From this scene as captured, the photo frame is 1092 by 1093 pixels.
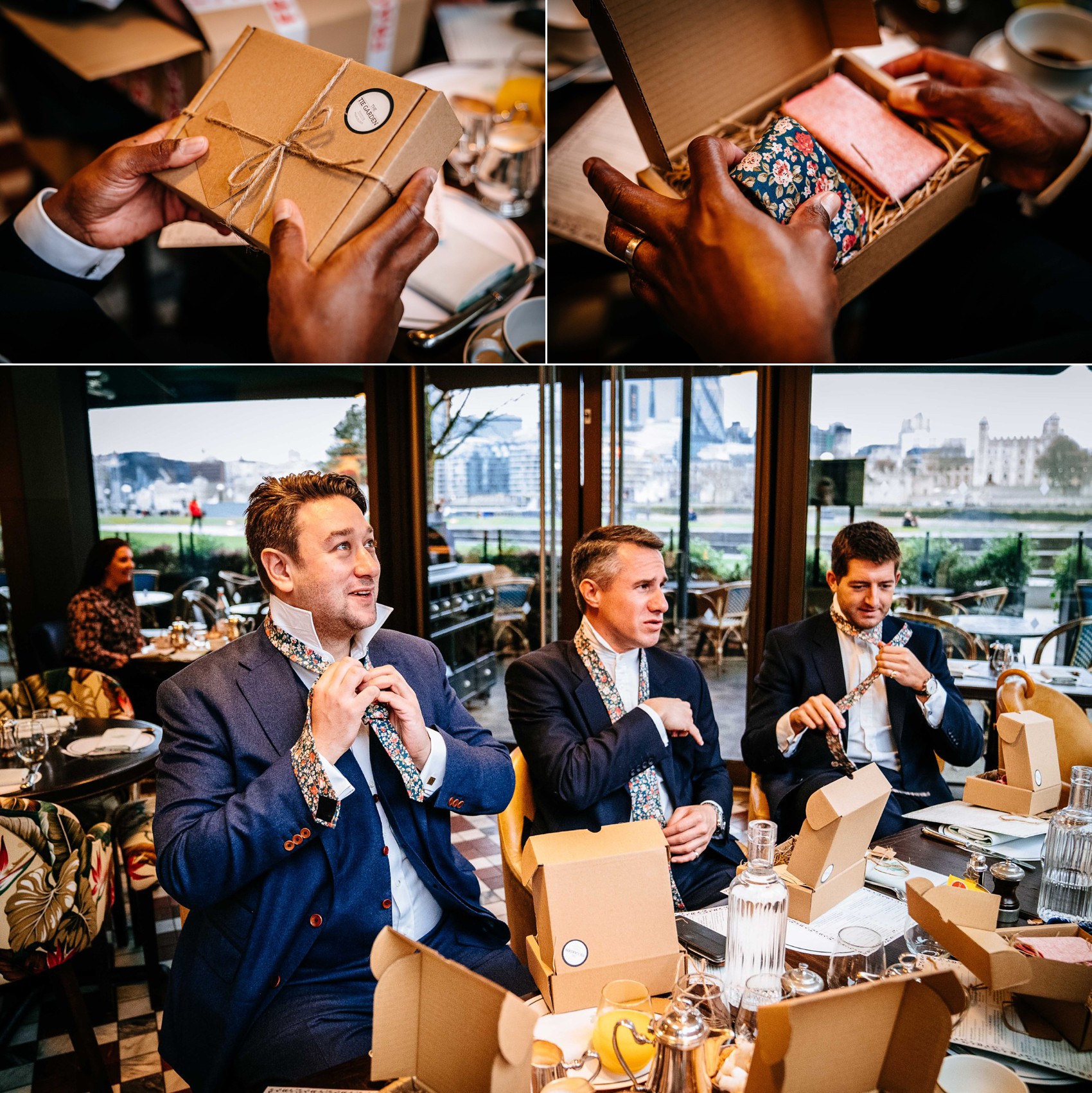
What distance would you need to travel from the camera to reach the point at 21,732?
2670mm

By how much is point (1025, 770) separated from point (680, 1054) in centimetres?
134

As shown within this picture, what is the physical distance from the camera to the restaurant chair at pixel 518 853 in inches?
60.9

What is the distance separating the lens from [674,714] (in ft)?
6.25

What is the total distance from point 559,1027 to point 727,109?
1.81 m

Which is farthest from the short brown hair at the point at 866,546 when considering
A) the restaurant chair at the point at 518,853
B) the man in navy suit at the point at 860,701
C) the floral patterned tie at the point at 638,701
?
the restaurant chair at the point at 518,853

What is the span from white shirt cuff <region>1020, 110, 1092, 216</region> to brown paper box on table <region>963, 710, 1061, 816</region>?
46.6 inches

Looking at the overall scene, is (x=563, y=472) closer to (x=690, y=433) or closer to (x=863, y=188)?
(x=690, y=433)

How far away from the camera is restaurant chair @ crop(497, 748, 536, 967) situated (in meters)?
1.55

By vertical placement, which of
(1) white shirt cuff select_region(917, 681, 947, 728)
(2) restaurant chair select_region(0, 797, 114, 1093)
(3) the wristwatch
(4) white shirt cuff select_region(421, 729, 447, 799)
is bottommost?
(2) restaurant chair select_region(0, 797, 114, 1093)

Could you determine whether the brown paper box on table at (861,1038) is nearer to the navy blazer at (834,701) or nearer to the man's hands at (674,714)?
the man's hands at (674,714)

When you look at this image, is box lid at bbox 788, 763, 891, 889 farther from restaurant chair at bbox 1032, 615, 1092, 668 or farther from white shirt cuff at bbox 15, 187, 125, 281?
restaurant chair at bbox 1032, 615, 1092, 668

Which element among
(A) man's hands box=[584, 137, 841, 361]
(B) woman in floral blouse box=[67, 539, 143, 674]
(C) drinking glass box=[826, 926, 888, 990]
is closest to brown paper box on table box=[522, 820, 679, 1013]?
(C) drinking glass box=[826, 926, 888, 990]

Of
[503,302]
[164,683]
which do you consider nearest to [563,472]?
[503,302]

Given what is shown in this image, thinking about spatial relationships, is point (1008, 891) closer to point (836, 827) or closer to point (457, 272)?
point (836, 827)
